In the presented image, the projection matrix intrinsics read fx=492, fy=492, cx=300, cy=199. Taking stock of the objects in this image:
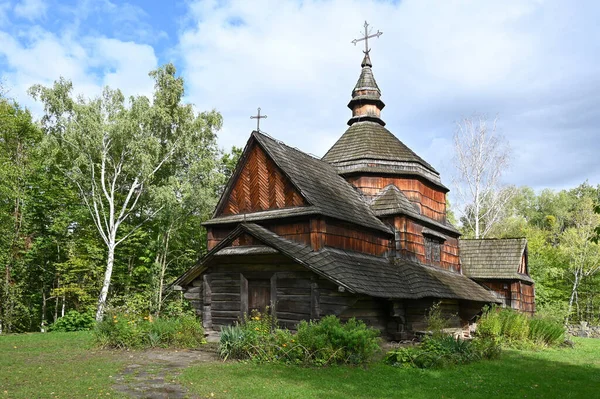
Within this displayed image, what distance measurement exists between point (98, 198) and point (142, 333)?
43.1ft

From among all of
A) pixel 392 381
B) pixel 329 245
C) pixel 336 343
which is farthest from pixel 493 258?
pixel 392 381

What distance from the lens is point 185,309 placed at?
2788 centimetres

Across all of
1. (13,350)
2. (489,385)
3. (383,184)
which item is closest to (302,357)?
(489,385)

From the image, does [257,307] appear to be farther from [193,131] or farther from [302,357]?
[193,131]

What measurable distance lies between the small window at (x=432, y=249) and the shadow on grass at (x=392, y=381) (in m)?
9.34

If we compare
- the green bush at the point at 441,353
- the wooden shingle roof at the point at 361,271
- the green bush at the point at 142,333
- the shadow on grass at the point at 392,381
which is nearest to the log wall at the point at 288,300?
the wooden shingle roof at the point at 361,271

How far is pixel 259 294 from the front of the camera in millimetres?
16234

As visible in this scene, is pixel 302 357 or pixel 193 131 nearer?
pixel 302 357

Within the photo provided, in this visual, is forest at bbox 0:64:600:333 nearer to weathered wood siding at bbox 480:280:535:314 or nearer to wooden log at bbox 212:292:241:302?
weathered wood siding at bbox 480:280:535:314

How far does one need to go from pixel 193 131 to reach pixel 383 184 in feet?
38.2

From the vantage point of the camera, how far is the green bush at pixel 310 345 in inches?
456

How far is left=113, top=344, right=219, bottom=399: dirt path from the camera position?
8.74 meters

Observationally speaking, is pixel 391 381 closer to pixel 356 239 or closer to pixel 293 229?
pixel 293 229

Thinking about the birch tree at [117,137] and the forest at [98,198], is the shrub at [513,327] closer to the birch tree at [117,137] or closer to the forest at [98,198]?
the forest at [98,198]
